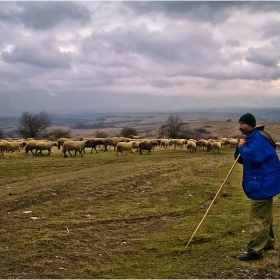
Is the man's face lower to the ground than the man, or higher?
higher

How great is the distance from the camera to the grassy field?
24.0 ft

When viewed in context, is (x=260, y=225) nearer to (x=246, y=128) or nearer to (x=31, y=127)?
(x=246, y=128)

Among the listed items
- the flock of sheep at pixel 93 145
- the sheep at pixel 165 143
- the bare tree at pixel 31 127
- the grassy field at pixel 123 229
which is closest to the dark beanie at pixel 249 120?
the grassy field at pixel 123 229

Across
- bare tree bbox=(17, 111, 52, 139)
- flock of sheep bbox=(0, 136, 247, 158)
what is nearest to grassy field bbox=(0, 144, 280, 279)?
flock of sheep bbox=(0, 136, 247, 158)

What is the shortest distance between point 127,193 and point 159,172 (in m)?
5.57

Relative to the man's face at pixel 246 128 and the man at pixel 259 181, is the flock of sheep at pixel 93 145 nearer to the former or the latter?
the man's face at pixel 246 128

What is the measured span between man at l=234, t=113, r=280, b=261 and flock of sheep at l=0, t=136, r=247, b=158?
23.7m

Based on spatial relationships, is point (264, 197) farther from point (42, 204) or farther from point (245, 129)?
point (42, 204)

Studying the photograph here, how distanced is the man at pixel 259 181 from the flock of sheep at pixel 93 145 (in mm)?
23712

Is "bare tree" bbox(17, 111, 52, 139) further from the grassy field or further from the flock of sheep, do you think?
the grassy field

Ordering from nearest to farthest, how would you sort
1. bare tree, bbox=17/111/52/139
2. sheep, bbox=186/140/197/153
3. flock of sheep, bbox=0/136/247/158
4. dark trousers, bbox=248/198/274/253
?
1. dark trousers, bbox=248/198/274/253
2. flock of sheep, bbox=0/136/247/158
3. sheep, bbox=186/140/197/153
4. bare tree, bbox=17/111/52/139

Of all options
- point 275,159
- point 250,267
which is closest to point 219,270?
point 250,267

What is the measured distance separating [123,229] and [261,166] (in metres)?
4.61

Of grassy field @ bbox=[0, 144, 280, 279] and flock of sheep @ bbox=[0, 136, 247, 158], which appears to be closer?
grassy field @ bbox=[0, 144, 280, 279]
